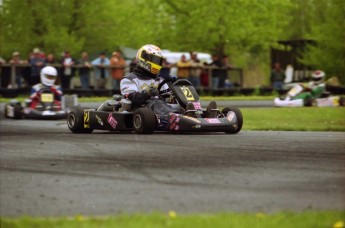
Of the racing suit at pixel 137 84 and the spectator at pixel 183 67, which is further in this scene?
the spectator at pixel 183 67

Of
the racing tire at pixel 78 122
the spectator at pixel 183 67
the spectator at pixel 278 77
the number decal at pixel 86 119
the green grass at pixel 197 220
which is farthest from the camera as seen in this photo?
the spectator at pixel 278 77

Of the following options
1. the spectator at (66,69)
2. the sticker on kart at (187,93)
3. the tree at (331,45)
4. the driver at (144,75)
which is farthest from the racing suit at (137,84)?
the tree at (331,45)

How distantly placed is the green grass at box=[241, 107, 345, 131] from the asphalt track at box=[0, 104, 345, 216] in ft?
8.09

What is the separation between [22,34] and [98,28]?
416 centimetres

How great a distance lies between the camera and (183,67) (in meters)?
29.7

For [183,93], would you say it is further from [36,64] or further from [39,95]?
[36,64]

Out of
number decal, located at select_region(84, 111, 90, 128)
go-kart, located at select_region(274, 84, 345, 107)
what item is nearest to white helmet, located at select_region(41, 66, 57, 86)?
number decal, located at select_region(84, 111, 90, 128)

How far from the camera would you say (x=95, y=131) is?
14578 mm

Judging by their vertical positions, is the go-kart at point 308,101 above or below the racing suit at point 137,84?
Result: below

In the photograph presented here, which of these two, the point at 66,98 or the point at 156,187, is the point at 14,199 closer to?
the point at 156,187

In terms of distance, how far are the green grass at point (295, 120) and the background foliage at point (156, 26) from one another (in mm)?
13551

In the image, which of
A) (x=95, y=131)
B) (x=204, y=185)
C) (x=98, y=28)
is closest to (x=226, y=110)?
(x=95, y=131)

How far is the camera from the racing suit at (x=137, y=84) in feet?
42.9

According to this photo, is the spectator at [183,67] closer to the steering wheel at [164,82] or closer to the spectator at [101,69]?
the spectator at [101,69]
